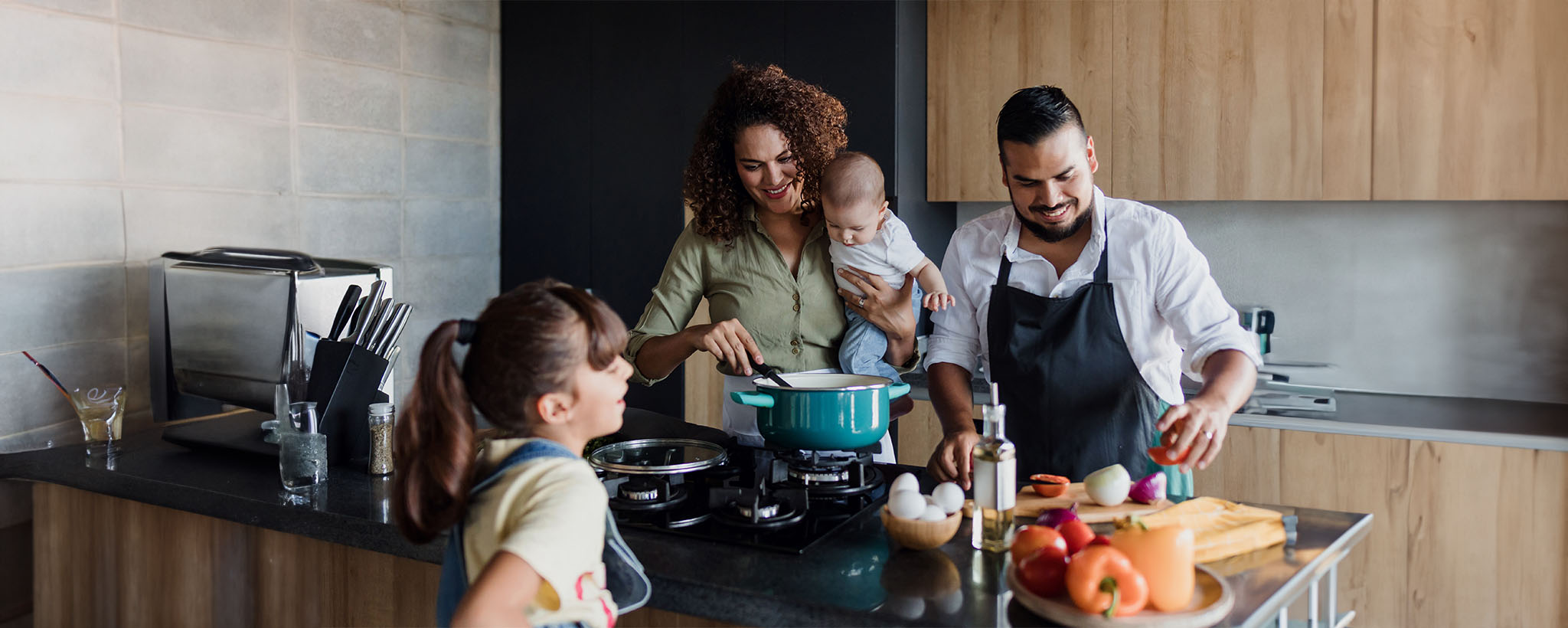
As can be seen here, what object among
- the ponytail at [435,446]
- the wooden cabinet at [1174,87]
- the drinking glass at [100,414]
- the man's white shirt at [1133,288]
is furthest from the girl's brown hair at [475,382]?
the wooden cabinet at [1174,87]

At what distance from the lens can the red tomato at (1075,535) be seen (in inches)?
49.7

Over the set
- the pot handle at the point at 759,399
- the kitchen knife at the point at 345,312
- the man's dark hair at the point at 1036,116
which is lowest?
the pot handle at the point at 759,399

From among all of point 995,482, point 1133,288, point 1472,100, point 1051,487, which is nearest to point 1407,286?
point 1472,100

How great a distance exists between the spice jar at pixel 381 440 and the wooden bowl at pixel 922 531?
3.08 feet

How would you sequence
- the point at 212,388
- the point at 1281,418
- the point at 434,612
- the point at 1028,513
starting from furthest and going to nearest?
the point at 1281,418 < the point at 212,388 < the point at 434,612 < the point at 1028,513

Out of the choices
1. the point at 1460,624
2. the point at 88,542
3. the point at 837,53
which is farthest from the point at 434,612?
the point at 1460,624

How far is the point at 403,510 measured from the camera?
1.18 m

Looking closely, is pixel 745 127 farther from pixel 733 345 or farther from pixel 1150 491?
pixel 1150 491

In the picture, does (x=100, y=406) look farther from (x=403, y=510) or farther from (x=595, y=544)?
(x=595, y=544)

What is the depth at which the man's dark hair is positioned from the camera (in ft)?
6.00

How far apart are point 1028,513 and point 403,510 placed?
836mm

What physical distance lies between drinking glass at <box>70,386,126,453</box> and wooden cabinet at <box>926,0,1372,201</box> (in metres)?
2.30

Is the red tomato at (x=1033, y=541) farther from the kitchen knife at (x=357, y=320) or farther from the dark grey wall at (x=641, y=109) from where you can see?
the dark grey wall at (x=641, y=109)

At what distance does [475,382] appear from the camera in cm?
121
